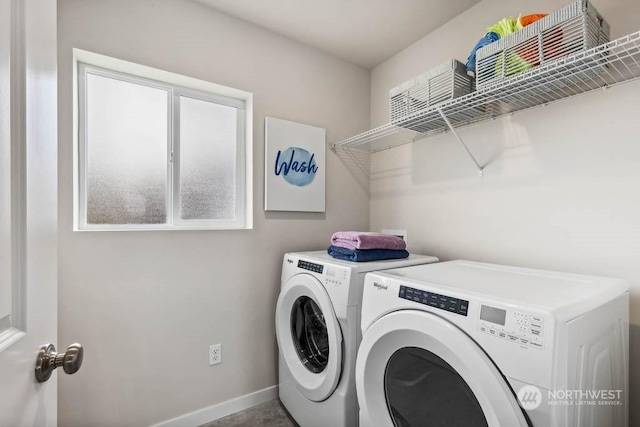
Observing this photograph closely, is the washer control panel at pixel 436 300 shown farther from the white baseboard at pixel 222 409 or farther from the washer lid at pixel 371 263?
the white baseboard at pixel 222 409

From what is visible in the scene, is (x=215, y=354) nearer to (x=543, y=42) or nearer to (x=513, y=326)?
(x=513, y=326)

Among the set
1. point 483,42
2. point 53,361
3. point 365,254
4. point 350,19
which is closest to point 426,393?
point 365,254

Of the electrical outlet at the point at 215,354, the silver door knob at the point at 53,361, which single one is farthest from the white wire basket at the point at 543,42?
the electrical outlet at the point at 215,354

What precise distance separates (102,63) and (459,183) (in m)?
2.01

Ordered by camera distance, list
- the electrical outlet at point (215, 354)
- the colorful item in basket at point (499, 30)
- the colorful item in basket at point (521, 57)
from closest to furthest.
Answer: the colorful item in basket at point (521, 57) → the colorful item in basket at point (499, 30) → the electrical outlet at point (215, 354)

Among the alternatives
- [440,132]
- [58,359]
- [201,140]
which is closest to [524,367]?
[58,359]

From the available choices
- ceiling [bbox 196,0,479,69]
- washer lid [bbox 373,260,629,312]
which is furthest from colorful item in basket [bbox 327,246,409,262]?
ceiling [bbox 196,0,479,69]

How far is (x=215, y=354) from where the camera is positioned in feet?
5.86

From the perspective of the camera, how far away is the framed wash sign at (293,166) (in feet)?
6.44

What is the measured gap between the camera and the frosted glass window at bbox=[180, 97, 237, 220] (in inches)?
72.4

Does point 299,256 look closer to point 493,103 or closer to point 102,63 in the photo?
point 493,103

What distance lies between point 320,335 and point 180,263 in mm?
862

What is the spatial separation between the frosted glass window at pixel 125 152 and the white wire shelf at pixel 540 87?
1.28 meters

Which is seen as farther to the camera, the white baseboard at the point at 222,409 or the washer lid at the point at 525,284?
the white baseboard at the point at 222,409
